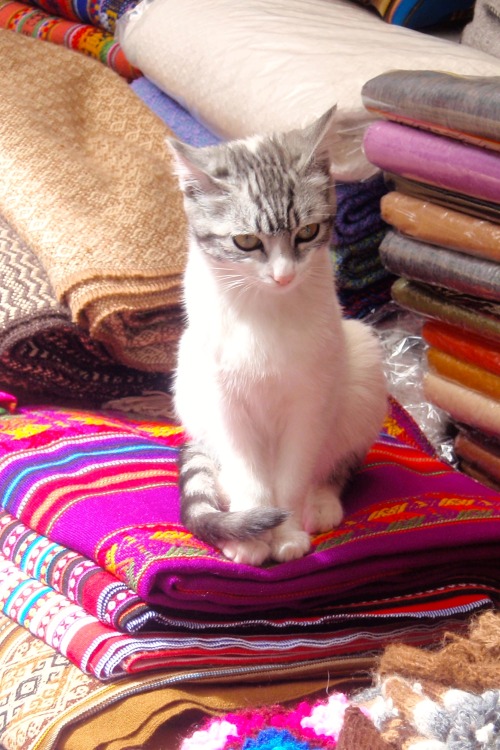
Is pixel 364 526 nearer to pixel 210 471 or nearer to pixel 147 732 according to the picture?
pixel 210 471

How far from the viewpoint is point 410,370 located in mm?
1417

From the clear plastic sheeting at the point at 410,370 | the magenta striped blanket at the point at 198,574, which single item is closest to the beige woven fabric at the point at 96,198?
the magenta striped blanket at the point at 198,574

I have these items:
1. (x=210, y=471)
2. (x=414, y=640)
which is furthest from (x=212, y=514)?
(x=414, y=640)

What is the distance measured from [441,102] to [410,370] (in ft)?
1.65

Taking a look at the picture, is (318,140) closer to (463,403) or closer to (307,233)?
(307,233)

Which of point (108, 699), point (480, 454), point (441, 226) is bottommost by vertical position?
point (480, 454)

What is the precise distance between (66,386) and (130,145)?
0.50m

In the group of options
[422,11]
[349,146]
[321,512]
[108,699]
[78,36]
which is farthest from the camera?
[78,36]

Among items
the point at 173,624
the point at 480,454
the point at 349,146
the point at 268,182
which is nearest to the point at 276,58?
the point at 349,146

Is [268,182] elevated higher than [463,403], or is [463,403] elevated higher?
[268,182]

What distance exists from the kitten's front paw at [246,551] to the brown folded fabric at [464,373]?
414mm

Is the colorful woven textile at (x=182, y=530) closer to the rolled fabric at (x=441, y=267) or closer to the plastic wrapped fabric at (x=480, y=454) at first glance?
the plastic wrapped fabric at (x=480, y=454)

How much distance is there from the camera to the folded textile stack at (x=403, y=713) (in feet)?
2.00

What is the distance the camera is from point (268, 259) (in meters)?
0.89
